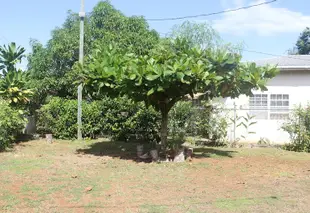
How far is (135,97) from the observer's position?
9977 mm

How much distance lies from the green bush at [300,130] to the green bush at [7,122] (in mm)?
9338

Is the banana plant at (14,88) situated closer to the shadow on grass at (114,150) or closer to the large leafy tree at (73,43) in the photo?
the large leafy tree at (73,43)

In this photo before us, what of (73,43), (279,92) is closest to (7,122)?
(73,43)

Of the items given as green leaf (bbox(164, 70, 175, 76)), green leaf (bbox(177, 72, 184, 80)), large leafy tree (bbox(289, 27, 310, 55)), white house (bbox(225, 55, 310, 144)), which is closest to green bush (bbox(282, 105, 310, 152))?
white house (bbox(225, 55, 310, 144))

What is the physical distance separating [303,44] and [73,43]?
99.3 ft

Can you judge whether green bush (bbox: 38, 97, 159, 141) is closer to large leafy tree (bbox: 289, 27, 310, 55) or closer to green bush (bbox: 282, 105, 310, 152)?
green bush (bbox: 282, 105, 310, 152)

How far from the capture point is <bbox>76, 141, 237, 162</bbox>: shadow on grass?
35.0 feet

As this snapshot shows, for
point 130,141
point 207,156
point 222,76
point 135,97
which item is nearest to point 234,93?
point 222,76

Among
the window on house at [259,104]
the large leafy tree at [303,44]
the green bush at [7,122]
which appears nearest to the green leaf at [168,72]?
the green bush at [7,122]

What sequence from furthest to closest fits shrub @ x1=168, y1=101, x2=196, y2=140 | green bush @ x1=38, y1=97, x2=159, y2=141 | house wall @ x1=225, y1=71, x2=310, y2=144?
house wall @ x1=225, y1=71, x2=310, y2=144
green bush @ x1=38, y1=97, x2=159, y2=141
shrub @ x1=168, y1=101, x2=196, y2=140

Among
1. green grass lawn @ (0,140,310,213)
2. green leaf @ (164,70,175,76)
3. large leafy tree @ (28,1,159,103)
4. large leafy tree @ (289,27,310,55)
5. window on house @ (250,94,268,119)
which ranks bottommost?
green grass lawn @ (0,140,310,213)

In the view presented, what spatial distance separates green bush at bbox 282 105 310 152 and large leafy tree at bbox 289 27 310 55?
2791 cm

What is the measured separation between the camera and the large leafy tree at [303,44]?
38.2 meters

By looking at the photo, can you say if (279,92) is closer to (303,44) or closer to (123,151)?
(123,151)
